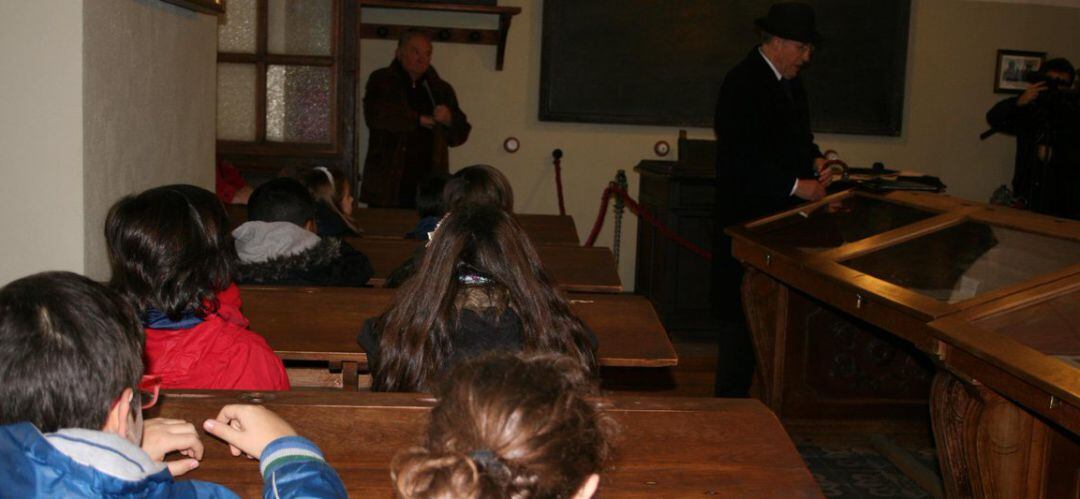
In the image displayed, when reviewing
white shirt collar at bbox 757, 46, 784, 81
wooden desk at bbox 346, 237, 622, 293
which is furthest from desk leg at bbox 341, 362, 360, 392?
white shirt collar at bbox 757, 46, 784, 81

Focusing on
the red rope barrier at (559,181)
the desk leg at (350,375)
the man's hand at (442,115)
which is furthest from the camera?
the red rope barrier at (559,181)

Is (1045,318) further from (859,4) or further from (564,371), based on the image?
(859,4)

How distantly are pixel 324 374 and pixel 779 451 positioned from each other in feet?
5.02

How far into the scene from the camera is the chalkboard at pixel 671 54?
7.42 meters

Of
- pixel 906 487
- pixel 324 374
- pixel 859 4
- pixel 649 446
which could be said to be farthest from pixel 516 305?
Result: pixel 859 4

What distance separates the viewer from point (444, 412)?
3.51ft

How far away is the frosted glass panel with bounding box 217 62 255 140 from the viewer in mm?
6293

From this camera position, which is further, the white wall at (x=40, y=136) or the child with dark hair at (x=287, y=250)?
the child with dark hair at (x=287, y=250)

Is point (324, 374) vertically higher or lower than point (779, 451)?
lower

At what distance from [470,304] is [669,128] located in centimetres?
590

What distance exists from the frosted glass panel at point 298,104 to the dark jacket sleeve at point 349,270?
3.28 metres

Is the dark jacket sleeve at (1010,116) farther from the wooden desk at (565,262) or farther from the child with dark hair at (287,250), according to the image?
the child with dark hair at (287,250)

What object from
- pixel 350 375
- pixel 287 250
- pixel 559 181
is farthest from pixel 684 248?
pixel 350 375

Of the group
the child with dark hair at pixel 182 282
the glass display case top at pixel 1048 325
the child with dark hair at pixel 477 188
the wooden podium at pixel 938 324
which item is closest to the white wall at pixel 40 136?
the child with dark hair at pixel 182 282
